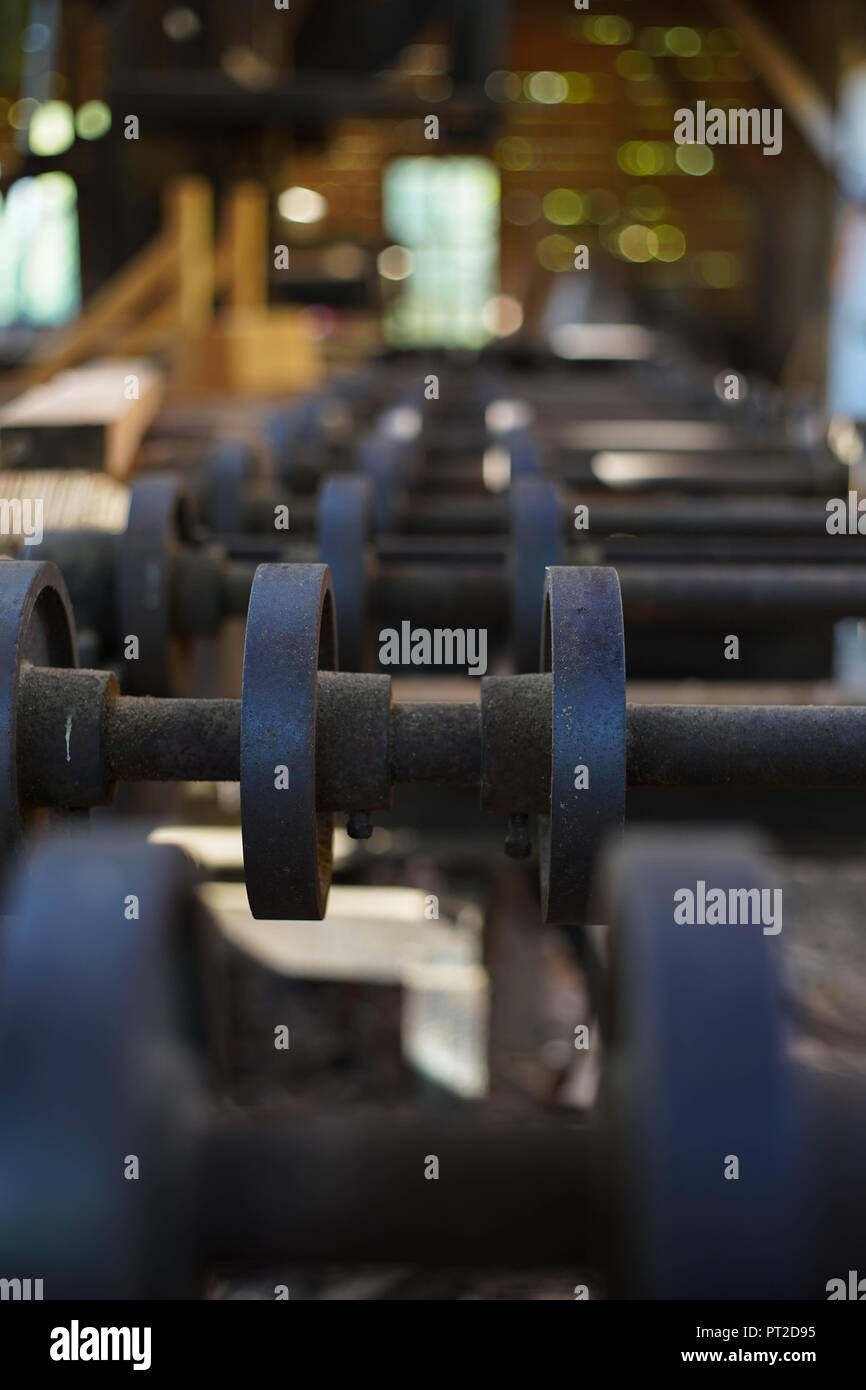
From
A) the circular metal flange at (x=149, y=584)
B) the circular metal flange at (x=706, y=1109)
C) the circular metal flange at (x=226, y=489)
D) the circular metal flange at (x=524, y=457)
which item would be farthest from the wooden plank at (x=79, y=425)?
the circular metal flange at (x=706, y=1109)

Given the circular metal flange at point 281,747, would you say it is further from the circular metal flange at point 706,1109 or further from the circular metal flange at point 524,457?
the circular metal flange at point 524,457

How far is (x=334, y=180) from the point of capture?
1541 cm

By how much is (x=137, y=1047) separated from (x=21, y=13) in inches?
259

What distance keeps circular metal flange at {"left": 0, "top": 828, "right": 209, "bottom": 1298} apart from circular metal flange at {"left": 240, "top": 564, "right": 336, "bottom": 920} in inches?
3.0

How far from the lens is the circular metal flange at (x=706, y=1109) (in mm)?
694

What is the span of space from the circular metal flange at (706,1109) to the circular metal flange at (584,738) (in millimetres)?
72

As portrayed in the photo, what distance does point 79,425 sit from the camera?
1971 millimetres

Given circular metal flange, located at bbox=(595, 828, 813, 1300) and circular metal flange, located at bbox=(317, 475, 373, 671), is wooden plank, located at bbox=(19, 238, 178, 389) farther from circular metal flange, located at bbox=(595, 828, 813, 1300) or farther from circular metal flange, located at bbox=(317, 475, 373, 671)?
circular metal flange, located at bbox=(595, 828, 813, 1300)

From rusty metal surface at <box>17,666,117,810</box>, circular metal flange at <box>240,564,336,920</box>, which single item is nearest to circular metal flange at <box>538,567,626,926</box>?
circular metal flange at <box>240,564,336,920</box>

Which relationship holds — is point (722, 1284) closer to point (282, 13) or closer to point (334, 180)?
point (282, 13)

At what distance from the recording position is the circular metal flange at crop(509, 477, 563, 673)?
1333mm

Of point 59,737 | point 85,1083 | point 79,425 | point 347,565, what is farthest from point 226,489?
point 85,1083

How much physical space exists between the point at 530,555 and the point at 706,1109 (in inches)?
28.7
